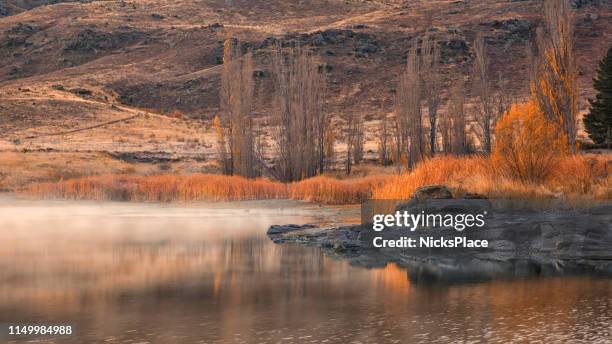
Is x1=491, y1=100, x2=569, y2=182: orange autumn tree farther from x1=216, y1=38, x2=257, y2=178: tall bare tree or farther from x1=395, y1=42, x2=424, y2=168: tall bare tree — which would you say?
x1=216, y1=38, x2=257, y2=178: tall bare tree

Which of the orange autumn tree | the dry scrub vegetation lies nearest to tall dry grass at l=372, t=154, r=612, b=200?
the dry scrub vegetation

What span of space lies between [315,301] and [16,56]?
90.2 metres

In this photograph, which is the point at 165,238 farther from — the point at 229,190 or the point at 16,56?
the point at 16,56

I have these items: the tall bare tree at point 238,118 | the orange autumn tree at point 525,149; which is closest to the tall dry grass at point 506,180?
the orange autumn tree at point 525,149

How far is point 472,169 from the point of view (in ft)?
79.7

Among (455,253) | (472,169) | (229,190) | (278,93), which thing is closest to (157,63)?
(278,93)

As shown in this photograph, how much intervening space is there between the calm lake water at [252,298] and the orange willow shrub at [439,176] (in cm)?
472

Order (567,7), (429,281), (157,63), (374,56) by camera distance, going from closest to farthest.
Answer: (429,281)
(567,7)
(374,56)
(157,63)

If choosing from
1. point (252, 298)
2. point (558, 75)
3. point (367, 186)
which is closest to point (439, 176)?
point (367, 186)

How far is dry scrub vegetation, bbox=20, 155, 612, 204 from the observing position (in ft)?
68.1

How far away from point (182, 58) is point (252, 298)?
Answer: 76449mm

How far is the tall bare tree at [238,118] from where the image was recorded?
37.5 metres

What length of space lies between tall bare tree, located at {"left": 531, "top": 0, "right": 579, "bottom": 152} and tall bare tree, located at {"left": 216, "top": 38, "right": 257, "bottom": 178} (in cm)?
1344

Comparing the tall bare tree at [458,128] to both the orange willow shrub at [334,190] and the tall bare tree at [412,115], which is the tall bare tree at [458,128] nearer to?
the tall bare tree at [412,115]
